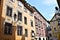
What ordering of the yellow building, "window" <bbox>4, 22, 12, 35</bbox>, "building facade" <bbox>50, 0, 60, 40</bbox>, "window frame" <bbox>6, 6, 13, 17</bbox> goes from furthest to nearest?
1. "building facade" <bbox>50, 0, 60, 40</bbox>
2. "window frame" <bbox>6, 6, 13, 17</bbox>
3. "window" <bbox>4, 22, 12, 35</bbox>
4. the yellow building

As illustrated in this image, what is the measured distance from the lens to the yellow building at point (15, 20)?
61.2 ft

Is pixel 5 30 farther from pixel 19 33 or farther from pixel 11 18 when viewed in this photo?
pixel 19 33

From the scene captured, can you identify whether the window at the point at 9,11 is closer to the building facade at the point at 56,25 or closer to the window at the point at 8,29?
the window at the point at 8,29

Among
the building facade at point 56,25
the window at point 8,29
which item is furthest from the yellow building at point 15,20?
the building facade at point 56,25

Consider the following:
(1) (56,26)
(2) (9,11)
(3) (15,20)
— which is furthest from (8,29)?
(1) (56,26)

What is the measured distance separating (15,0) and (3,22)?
6.27 metres

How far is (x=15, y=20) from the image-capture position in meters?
21.7

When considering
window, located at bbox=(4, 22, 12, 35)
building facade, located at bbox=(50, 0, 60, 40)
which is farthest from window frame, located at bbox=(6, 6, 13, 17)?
building facade, located at bbox=(50, 0, 60, 40)

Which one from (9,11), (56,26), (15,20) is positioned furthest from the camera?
(56,26)

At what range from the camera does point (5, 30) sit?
738 inches

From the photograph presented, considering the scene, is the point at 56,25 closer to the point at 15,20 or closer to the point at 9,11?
the point at 15,20

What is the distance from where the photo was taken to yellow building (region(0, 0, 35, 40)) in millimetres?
18658

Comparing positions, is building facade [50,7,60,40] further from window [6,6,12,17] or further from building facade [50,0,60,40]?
window [6,6,12,17]

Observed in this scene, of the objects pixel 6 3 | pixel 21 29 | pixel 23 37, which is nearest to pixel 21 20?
pixel 21 29
